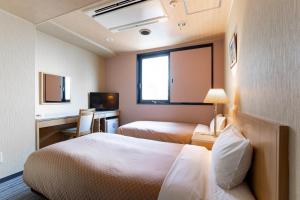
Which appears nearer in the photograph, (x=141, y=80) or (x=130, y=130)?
(x=130, y=130)

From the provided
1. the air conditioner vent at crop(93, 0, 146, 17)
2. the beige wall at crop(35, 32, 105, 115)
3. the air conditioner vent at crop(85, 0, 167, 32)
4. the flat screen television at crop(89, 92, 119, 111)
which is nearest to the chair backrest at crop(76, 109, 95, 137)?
the beige wall at crop(35, 32, 105, 115)

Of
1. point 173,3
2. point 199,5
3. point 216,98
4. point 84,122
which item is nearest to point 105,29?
point 173,3

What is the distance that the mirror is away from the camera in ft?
9.81

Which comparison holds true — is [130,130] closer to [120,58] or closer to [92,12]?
[92,12]

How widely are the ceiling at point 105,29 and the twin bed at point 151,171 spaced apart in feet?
5.66

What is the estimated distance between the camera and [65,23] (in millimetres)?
2705

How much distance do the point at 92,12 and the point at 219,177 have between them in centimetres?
258

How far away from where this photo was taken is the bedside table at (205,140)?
204 centimetres

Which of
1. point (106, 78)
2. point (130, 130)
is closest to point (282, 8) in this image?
point (130, 130)

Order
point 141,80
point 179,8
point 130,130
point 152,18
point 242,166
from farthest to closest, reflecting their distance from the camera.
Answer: point 141,80 → point 130,130 → point 152,18 → point 179,8 → point 242,166

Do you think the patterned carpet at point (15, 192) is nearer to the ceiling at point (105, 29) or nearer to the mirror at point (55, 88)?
the mirror at point (55, 88)

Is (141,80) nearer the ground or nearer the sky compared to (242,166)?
nearer the sky

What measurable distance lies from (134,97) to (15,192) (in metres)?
2.95

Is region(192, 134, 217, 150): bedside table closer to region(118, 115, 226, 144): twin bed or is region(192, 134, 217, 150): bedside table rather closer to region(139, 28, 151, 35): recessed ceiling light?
region(118, 115, 226, 144): twin bed
